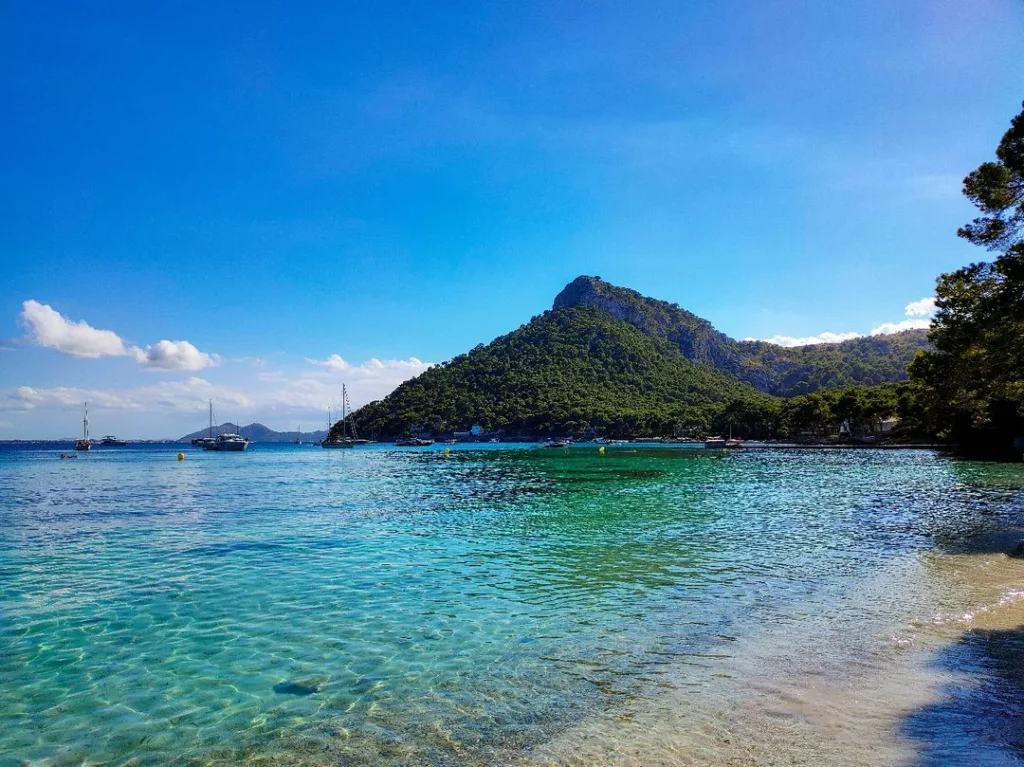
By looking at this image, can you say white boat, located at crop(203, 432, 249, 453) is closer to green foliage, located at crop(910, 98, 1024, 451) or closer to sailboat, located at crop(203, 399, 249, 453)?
sailboat, located at crop(203, 399, 249, 453)

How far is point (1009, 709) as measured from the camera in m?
6.72

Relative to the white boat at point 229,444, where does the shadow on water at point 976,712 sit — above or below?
below

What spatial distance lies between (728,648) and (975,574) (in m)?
8.82

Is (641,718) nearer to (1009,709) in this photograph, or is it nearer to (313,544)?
(1009,709)

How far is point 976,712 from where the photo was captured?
6707 mm

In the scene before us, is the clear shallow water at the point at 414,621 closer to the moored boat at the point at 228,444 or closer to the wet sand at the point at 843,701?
the wet sand at the point at 843,701

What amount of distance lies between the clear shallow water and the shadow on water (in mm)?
204

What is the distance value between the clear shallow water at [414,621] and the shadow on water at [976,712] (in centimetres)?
20

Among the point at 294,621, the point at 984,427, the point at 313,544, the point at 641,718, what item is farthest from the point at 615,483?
the point at 984,427

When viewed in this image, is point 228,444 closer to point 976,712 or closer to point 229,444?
point 229,444

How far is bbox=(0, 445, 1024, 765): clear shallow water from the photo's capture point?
6984 mm

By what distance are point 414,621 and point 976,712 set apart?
845cm

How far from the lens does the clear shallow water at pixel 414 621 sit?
22.9 ft

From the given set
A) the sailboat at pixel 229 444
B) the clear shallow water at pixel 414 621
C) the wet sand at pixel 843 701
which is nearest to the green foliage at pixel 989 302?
the clear shallow water at pixel 414 621
